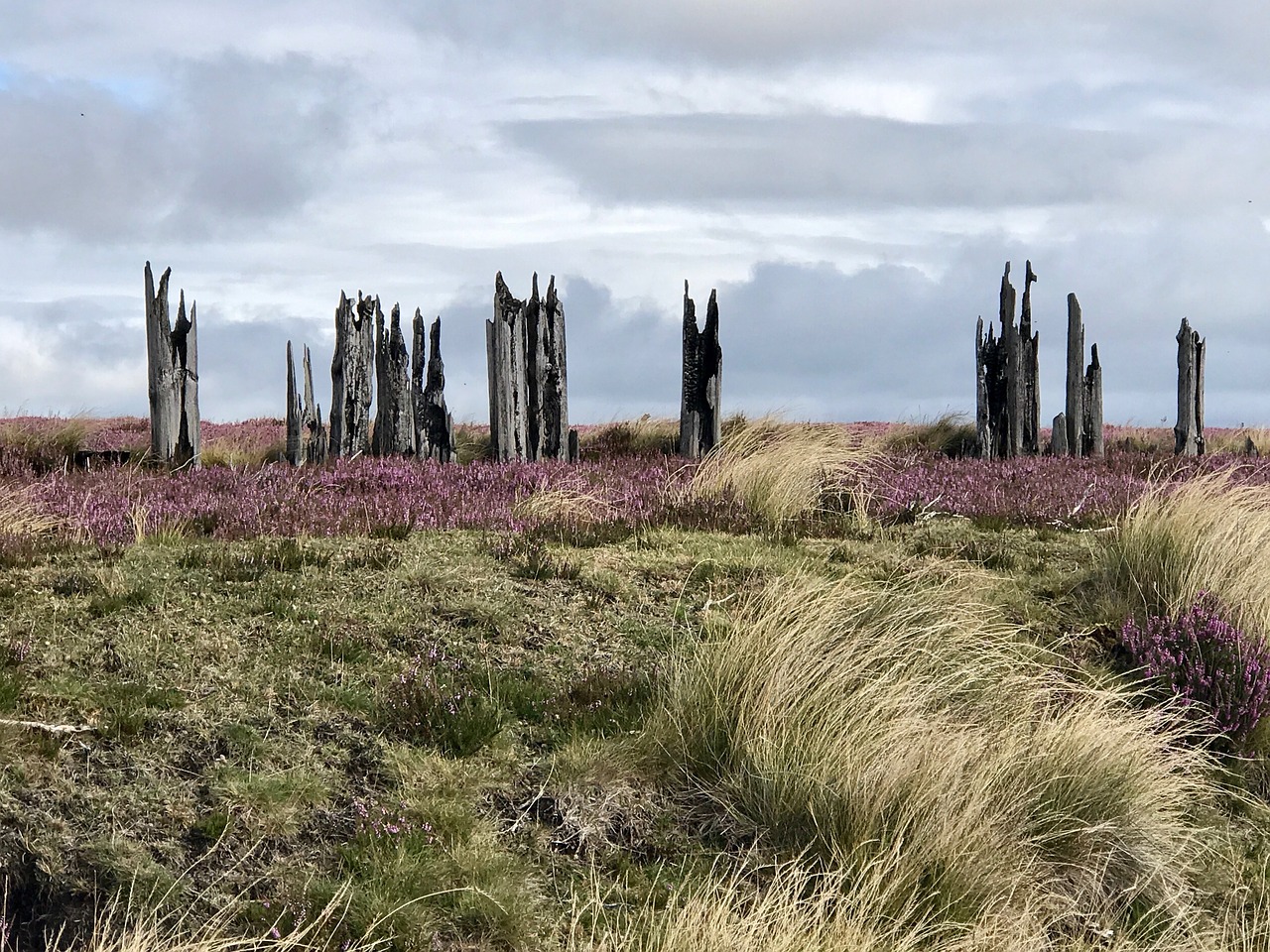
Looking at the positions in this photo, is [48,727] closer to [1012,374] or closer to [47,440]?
[47,440]

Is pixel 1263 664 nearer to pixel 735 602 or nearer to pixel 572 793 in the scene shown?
pixel 735 602

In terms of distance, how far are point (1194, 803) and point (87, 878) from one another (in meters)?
5.82

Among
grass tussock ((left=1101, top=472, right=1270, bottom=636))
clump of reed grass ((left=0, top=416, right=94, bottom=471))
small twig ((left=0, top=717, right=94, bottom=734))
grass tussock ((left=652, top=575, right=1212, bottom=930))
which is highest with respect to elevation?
clump of reed grass ((left=0, top=416, right=94, bottom=471))

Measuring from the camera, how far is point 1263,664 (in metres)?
7.93

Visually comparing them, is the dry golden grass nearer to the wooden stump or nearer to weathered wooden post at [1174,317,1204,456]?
the wooden stump

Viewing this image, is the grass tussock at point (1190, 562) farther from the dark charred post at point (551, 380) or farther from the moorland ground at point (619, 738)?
the dark charred post at point (551, 380)

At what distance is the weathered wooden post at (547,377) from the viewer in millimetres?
17000

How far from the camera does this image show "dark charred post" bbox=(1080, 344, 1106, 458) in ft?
72.8

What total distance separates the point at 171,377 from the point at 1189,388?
1924 centimetres

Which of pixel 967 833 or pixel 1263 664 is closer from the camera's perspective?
pixel 967 833

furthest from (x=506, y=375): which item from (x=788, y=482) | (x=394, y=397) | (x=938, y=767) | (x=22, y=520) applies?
(x=938, y=767)

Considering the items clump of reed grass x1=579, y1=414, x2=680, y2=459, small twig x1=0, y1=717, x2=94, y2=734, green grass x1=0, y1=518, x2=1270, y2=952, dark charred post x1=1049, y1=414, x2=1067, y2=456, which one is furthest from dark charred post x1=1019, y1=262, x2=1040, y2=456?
small twig x1=0, y1=717, x2=94, y2=734

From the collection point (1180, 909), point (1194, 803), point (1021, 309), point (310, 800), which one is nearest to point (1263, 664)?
point (1194, 803)

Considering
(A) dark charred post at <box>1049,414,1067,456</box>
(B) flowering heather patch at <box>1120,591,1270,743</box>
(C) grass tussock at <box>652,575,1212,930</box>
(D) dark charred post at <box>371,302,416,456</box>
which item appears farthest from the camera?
(A) dark charred post at <box>1049,414,1067,456</box>
